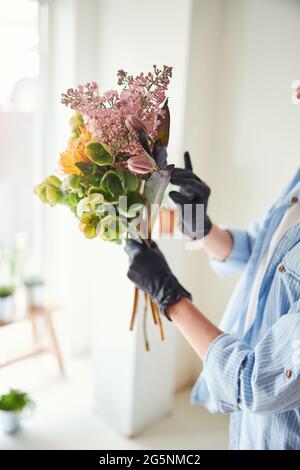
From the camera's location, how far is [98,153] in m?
0.72

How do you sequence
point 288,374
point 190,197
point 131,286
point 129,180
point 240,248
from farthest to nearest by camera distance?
point 131,286 → point 240,248 → point 190,197 → point 129,180 → point 288,374

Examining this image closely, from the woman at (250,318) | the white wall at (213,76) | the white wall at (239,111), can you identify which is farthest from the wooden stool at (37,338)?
the woman at (250,318)

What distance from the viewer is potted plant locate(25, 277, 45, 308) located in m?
1.78

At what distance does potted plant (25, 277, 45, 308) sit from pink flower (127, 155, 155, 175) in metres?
1.19

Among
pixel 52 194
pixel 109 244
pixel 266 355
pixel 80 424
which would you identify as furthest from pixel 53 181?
pixel 80 424

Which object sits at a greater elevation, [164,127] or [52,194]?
A: [164,127]

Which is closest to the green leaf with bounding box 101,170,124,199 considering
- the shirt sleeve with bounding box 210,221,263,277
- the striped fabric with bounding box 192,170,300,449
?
the striped fabric with bounding box 192,170,300,449

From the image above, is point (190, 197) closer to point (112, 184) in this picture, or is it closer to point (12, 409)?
point (112, 184)

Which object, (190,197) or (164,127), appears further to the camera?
(190,197)

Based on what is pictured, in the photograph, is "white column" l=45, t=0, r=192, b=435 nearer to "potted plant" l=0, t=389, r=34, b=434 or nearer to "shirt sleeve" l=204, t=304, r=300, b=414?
"potted plant" l=0, t=389, r=34, b=434

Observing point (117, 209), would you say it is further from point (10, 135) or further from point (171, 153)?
point (10, 135)

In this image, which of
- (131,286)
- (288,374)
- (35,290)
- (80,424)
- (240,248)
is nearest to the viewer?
(288,374)

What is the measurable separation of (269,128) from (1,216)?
111cm

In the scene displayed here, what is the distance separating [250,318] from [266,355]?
0.24 meters
